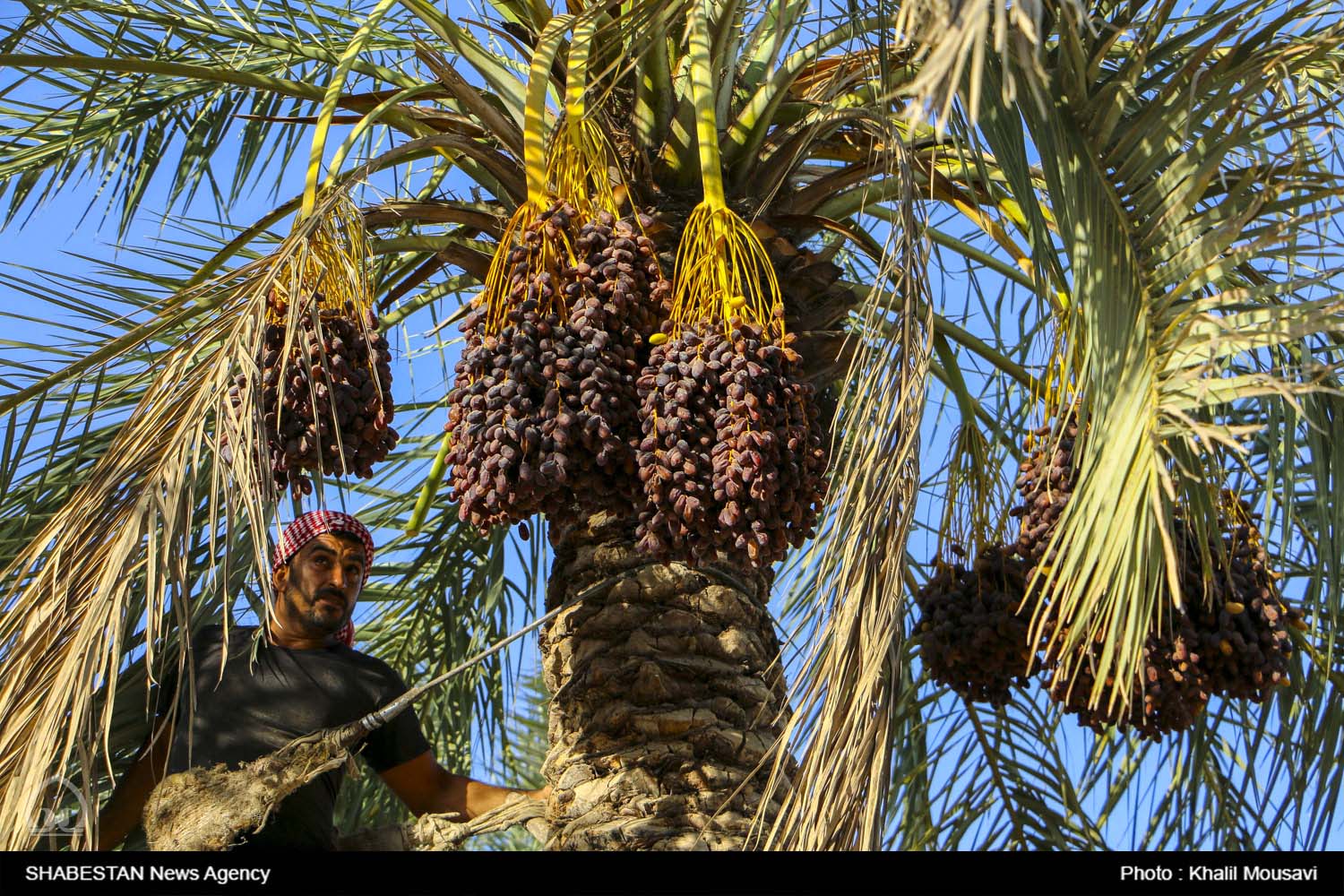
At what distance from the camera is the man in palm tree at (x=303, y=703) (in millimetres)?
3742

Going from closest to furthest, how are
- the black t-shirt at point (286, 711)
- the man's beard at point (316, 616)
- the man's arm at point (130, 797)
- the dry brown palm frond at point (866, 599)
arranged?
the dry brown palm frond at point (866, 599), the black t-shirt at point (286, 711), the man's arm at point (130, 797), the man's beard at point (316, 616)

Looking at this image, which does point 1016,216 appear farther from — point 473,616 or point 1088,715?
point 473,616

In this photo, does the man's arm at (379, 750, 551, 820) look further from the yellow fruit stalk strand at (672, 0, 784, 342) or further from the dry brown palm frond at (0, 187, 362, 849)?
the yellow fruit stalk strand at (672, 0, 784, 342)

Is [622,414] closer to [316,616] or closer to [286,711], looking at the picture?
[286,711]

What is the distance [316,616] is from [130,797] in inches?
24.1

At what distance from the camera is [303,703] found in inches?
152

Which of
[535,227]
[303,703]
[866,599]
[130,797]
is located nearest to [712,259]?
[535,227]

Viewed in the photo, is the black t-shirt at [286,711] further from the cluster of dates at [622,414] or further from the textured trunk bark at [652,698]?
the cluster of dates at [622,414]

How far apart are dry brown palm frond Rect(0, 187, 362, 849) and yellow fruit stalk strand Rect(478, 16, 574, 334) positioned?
1.16 feet

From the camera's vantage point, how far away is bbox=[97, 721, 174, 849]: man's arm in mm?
3922

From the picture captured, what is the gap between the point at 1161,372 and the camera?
258 centimetres

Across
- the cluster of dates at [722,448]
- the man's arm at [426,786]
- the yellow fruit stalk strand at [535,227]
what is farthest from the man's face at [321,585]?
the cluster of dates at [722,448]

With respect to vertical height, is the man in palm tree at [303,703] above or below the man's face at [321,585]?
below
